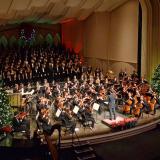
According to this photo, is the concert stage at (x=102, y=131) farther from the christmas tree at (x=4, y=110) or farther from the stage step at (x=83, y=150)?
the christmas tree at (x=4, y=110)

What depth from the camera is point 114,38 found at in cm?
2122

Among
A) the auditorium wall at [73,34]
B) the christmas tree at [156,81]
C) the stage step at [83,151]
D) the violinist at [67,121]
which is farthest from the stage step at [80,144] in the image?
the auditorium wall at [73,34]

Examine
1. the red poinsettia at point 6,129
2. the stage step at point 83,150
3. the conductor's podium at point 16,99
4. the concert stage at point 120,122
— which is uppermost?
the conductor's podium at point 16,99

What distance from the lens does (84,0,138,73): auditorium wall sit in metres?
19.4

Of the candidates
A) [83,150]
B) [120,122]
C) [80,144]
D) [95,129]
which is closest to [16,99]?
[95,129]

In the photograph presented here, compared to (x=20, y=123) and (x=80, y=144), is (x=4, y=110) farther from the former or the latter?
(x=80, y=144)

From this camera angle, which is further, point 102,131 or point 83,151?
point 102,131

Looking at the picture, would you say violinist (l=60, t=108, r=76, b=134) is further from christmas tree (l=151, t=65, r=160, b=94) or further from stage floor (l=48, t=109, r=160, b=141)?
christmas tree (l=151, t=65, r=160, b=94)

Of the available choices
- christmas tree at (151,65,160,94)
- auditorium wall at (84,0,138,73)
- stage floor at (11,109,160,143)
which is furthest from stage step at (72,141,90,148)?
auditorium wall at (84,0,138,73)

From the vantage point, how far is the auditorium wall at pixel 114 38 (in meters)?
19.4

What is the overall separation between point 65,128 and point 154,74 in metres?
6.40

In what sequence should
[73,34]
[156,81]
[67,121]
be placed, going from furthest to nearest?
[73,34]
[156,81]
[67,121]

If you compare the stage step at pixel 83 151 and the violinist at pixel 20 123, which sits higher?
the violinist at pixel 20 123

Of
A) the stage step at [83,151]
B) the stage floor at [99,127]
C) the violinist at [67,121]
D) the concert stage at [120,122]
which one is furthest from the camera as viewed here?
the concert stage at [120,122]
